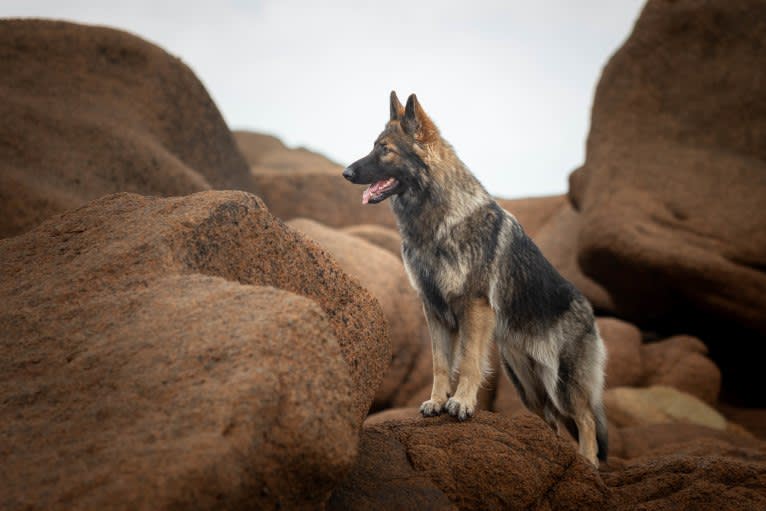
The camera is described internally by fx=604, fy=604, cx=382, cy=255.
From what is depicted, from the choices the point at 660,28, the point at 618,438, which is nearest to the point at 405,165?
the point at 618,438

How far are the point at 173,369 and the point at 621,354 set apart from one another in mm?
9369

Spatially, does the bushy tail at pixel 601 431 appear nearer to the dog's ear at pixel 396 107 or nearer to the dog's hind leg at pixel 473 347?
the dog's hind leg at pixel 473 347

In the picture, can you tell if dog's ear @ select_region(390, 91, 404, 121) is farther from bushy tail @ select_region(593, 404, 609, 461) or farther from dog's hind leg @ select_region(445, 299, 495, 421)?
bushy tail @ select_region(593, 404, 609, 461)

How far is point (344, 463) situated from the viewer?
8.59 ft

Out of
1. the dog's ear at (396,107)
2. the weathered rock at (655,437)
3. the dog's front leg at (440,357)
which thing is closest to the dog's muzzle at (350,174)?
the dog's ear at (396,107)

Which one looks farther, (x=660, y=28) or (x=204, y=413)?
(x=660, y=28)

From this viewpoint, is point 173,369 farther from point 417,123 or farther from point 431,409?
point 417,123

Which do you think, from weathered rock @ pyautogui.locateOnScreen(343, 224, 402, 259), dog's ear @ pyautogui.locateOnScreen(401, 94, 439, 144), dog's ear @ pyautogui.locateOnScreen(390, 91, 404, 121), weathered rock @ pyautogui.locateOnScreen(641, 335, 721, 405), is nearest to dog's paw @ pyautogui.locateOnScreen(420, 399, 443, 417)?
dog's ear @ pyautogui.locateOnScreen(401, 94, 439, 144)

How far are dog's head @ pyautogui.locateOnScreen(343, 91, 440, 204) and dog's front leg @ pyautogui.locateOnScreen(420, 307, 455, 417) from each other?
1.12m

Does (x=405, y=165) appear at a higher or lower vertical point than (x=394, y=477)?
higher

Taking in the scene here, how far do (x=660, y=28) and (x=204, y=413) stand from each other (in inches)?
460

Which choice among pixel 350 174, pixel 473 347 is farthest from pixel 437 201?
pixel 473 347

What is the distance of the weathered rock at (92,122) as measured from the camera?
7539mm

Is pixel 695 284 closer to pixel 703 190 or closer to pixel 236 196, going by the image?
pixel 703 190
